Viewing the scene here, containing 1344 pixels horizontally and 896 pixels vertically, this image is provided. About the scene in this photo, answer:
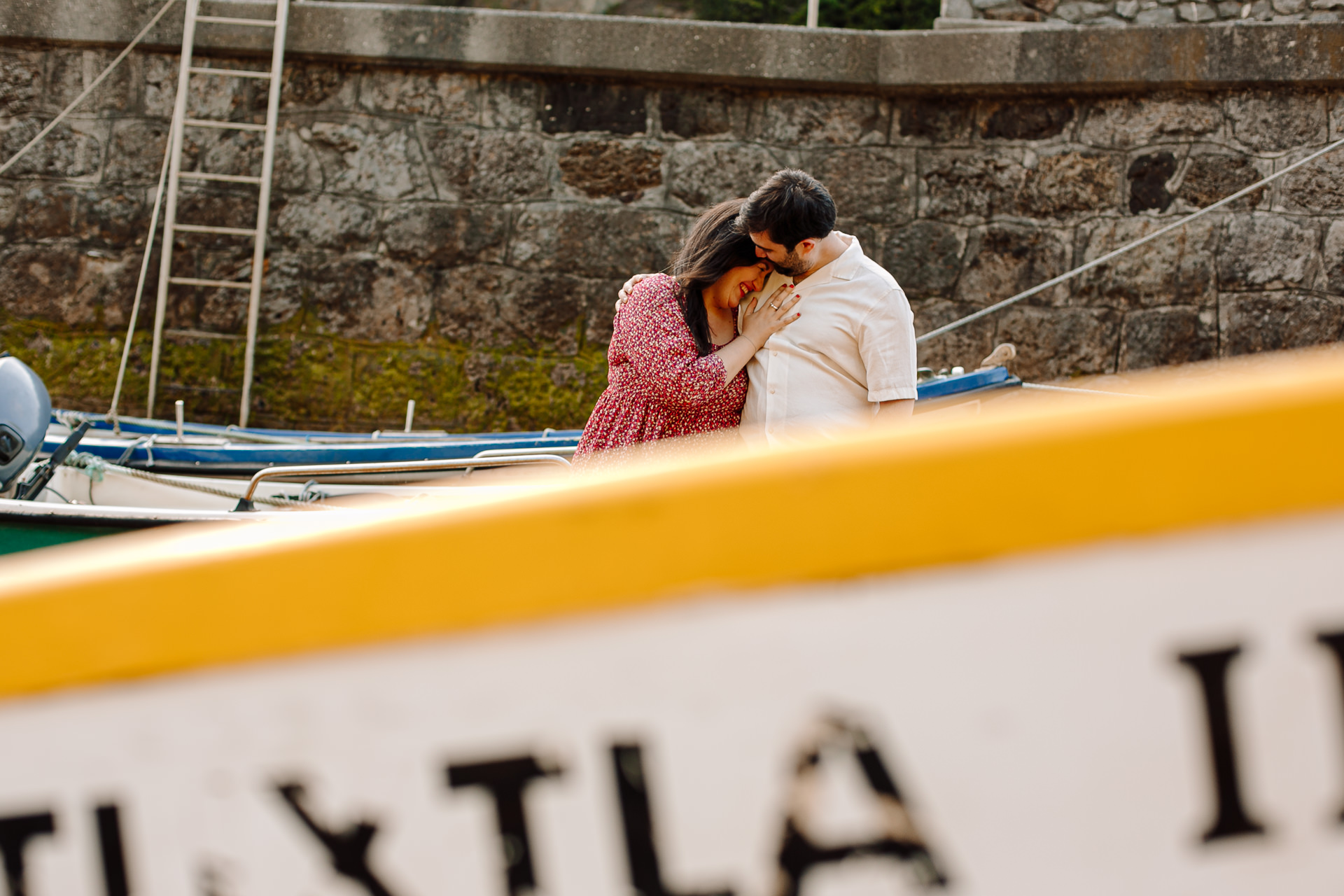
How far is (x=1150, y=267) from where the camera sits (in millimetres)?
4812

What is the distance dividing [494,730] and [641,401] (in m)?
1.33

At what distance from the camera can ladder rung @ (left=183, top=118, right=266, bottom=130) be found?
4996 mm

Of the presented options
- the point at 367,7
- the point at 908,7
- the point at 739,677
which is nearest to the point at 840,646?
the point at 739,677

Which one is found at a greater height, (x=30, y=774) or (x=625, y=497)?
(x=625, y=497)

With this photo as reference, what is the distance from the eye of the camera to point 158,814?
79 cm

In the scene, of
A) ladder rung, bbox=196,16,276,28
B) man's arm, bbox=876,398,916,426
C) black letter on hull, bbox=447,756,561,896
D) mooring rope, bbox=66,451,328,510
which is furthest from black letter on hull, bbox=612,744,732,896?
ladder rung, bbox=196,16,276,28

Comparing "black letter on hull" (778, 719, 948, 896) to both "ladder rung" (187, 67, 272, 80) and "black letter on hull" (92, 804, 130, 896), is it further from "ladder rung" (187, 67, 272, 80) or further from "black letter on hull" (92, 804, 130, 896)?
"ladder rung" (187, 67, 272, 80)

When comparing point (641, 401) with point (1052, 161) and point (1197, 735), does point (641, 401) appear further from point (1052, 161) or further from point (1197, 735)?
point (1052, 161)

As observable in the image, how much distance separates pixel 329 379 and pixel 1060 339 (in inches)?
145

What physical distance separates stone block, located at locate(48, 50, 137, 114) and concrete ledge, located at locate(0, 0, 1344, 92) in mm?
89

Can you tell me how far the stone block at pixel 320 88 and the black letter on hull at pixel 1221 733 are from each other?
204 inches

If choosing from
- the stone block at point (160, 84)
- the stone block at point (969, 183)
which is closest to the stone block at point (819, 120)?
the stone block at point (969, 183)

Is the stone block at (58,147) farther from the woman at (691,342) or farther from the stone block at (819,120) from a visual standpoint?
the woman at (691,342)

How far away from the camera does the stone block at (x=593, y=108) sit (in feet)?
16.7
